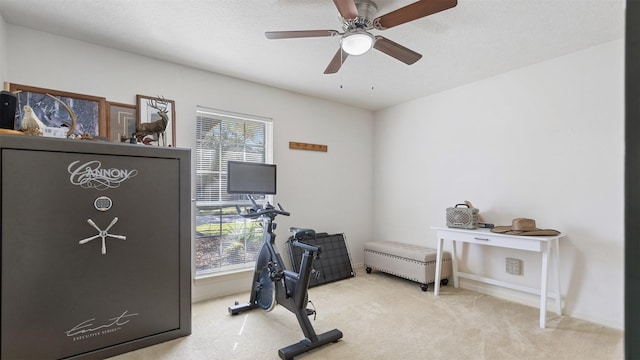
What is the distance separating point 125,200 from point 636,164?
2.85 metres

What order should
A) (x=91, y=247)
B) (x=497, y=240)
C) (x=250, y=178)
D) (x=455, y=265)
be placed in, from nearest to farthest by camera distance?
(x=91, y=247), (x=497, y=240), (x=250, y=178), (x=455, y=265)

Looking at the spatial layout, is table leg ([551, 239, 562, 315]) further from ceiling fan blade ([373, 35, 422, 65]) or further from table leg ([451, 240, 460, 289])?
ceiling fan blade ([373, 35, 422, 65])

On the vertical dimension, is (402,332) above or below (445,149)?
below

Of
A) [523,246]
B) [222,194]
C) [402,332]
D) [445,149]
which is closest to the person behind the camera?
[402,332]

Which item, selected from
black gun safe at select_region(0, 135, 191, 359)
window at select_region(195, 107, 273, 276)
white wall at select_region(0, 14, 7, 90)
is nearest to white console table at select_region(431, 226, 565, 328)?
window at select_region(195, 107, 273, 276)

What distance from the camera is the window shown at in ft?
11.7

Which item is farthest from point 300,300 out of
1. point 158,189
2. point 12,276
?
point 12,276

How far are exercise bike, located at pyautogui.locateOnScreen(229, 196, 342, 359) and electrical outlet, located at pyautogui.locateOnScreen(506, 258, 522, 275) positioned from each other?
2.16m

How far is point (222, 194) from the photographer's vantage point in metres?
3.71

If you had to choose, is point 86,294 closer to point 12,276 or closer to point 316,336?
point 12,276

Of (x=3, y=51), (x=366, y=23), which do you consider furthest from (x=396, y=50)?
(x=3, y=51)

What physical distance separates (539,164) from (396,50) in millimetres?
2106

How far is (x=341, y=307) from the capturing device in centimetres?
329

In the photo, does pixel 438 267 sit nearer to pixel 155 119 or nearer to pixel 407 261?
pixel 407 261
